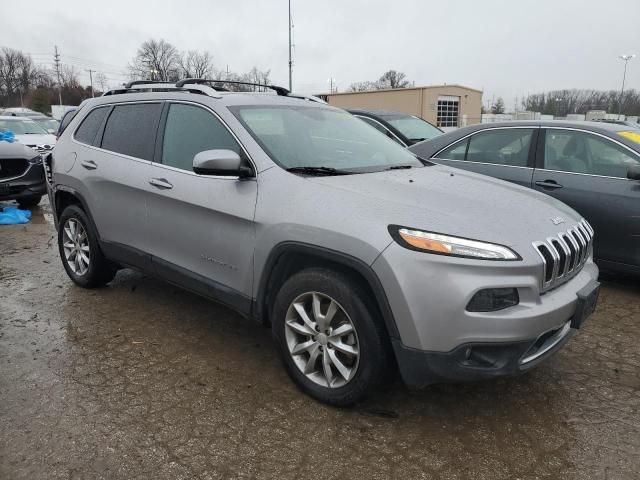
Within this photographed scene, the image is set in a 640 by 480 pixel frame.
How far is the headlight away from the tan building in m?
31.1

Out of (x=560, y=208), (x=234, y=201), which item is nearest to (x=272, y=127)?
(x=234, y=201)

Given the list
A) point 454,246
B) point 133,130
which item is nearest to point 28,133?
point 133,130

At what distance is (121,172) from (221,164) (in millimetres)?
1413

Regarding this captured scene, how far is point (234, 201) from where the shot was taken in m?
3.18

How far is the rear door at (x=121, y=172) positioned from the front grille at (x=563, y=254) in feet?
8.92

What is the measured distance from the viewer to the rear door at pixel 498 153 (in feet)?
16.8

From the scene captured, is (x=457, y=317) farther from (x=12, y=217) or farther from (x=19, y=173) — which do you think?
(x=19, y=173)

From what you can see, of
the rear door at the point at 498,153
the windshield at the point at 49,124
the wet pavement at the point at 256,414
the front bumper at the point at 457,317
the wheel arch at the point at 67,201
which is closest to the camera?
the front bumper at the point at 457,317

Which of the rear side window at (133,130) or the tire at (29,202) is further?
the tire at (29,202)

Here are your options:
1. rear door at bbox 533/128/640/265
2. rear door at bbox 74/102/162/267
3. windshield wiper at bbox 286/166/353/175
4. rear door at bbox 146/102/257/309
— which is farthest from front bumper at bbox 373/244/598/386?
rear door at bbox 533/128/640/265

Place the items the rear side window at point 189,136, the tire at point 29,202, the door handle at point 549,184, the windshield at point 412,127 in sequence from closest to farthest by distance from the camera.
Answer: the rear side window at point 189,136
the door handle at point 549,184
the windshield at point 412,127
the tire at point 29,202

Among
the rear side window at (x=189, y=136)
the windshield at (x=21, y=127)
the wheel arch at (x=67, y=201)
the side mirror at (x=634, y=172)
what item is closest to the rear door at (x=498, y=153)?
the side mirror at (x=634, y=172)

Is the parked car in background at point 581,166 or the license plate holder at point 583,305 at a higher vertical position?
the parked car in background at point 581,166

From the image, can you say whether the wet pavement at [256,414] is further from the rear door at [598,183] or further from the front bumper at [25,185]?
the front bumper at [25,185]
